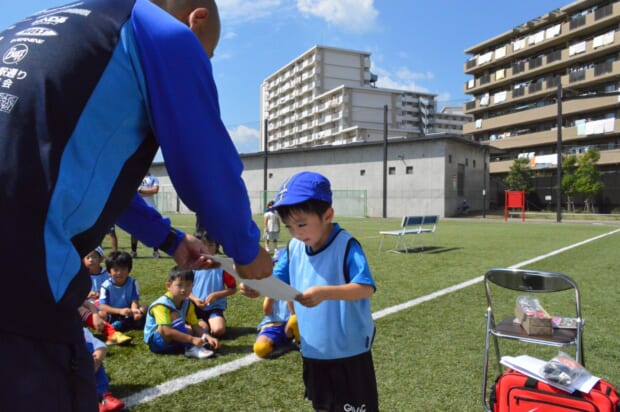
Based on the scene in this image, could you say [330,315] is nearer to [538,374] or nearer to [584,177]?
[538,374]

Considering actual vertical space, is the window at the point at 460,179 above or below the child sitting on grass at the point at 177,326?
above

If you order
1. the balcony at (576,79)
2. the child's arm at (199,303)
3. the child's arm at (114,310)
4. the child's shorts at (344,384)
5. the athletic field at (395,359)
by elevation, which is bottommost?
the athletic field at (395,359)

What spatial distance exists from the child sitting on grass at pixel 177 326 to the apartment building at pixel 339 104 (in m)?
82.7

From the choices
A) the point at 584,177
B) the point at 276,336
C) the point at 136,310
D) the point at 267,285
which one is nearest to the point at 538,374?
the point at 267,285

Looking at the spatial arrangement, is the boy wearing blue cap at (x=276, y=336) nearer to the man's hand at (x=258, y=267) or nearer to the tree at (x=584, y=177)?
the man's hand at (x=258, y=267)

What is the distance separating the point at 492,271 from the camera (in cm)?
313

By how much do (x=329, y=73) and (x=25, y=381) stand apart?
102418 mm

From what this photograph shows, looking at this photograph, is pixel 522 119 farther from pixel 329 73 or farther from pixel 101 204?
pixel 101 204

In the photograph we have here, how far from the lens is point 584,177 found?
42.7 meters

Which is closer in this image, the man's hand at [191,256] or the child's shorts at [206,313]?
the man's hand at [191,256]

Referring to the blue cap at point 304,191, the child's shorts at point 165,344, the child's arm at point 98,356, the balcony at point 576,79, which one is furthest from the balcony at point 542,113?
the child's arm at point 98,356

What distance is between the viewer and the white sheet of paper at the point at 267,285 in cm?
159

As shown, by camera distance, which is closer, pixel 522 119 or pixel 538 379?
pixel 538 379

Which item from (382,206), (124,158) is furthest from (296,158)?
(124,158)
